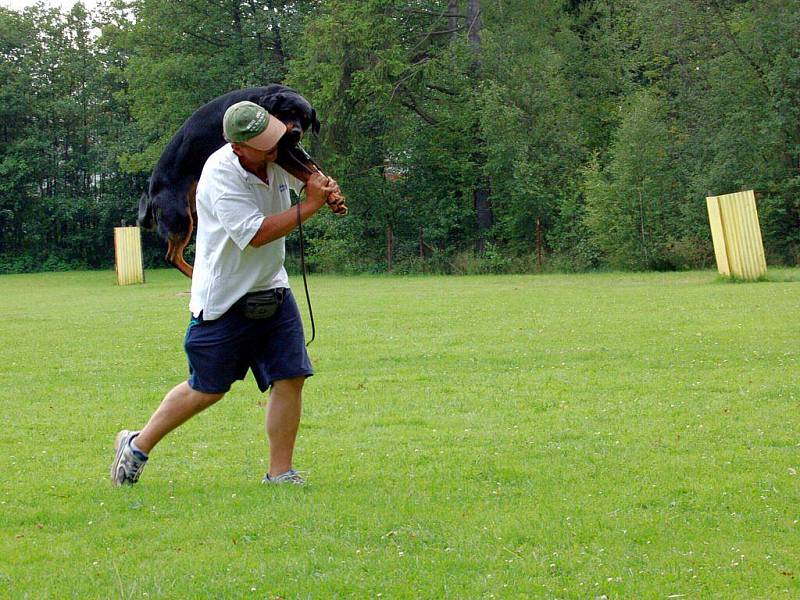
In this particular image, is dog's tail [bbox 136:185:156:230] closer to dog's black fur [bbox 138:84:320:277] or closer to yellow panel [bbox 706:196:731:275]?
dog's black fur [bbox 138:84:320:277]

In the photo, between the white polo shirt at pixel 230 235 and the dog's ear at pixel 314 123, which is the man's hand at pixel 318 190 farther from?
the dog's ear at pixel 314 123

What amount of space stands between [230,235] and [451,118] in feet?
103

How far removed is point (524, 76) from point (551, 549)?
3104 centimetres

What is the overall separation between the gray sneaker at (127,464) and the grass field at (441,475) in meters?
0.09

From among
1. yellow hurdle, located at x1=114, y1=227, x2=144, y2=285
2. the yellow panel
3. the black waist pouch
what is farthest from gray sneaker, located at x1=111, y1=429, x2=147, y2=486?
yellow hurdle, located at x1=114, y1=227, x2=144, y2=285

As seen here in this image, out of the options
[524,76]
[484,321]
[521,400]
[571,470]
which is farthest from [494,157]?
[571,470]

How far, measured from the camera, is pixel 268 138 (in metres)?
5.47

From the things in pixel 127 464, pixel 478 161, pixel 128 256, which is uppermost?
pixel 478 161

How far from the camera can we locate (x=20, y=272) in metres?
47.2

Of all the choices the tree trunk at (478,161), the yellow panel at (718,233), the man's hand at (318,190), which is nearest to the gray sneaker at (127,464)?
the man's hand at (318,190)

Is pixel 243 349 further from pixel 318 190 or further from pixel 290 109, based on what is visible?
pixel 290 109

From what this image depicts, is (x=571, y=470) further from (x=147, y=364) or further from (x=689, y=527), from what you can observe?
(x=147, y=364)

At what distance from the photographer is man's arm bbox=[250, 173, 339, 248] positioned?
17.9ft

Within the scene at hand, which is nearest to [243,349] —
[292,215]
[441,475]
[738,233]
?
[292,215]
